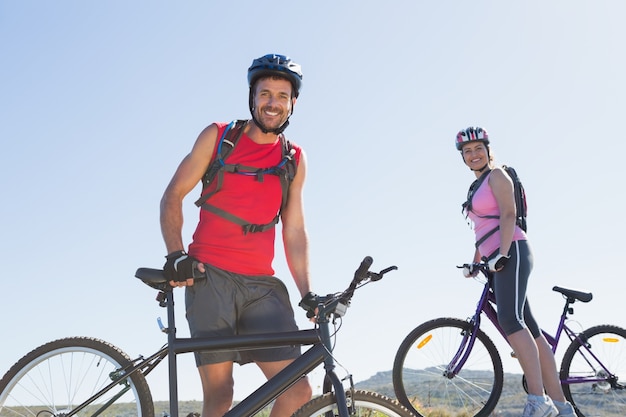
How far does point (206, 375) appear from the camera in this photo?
14.0ft

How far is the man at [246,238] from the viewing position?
428 cm

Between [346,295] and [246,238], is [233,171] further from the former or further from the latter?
[346,295]

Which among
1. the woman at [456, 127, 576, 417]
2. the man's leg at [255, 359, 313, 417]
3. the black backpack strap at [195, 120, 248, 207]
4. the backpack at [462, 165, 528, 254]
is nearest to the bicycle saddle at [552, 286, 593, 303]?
the woman at [456, 127, 576, 417]

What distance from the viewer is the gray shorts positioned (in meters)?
4.29

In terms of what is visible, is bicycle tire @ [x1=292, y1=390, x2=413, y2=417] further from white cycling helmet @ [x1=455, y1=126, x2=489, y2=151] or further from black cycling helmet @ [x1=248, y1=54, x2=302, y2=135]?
white cycling helmet @ [x1=455, y1=126, x2=489, y2=151]

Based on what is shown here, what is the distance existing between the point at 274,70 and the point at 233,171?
73 cm

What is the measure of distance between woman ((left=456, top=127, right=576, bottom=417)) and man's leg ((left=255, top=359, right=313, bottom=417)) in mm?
3063

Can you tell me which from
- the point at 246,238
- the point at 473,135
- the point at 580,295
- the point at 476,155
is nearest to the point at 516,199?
the point at 476,155

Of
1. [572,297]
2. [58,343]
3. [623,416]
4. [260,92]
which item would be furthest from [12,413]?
[623,416]

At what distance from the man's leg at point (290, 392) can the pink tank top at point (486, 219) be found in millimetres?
3292

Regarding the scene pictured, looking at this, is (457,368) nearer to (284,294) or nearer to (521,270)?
(521,270)

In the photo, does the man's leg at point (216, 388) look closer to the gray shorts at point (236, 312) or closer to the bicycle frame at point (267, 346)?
the gray shorts at point (236, 312)

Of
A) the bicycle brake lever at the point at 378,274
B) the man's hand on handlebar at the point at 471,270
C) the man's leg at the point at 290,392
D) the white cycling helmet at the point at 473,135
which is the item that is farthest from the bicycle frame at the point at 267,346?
the white cycling helmet at the point at 473,135

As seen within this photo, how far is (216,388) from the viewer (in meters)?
4.30
